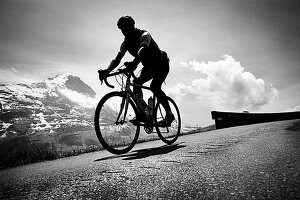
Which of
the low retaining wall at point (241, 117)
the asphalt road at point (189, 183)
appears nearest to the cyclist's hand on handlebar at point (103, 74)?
the asphalt road at point (189, 183)

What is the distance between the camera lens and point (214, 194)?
1.40 meters

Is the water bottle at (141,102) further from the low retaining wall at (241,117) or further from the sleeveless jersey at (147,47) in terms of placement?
the low retaining wall at (241,117)

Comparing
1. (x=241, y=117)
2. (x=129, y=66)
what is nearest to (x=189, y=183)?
(x=129, y=66)

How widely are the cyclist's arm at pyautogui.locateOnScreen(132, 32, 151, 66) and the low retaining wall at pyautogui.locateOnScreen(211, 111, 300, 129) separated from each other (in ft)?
34.4

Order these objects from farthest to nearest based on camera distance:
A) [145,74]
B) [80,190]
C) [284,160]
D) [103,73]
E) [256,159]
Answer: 1. [145,74]
2. [103,73]
3. [256,159]
4. [284,160]
5. [80,190]

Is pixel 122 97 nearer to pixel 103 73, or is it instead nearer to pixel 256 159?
pixel 103 73

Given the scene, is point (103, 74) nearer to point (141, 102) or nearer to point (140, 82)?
point (140, 82)

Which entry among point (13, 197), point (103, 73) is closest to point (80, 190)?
point (13, 197)

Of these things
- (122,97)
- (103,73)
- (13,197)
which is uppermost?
(103,73)

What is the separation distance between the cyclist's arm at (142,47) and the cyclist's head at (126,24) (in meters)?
0.36

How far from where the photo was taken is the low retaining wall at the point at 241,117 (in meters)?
13.7

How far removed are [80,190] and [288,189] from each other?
164cm

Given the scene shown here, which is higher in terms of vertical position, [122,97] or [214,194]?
[122,97]

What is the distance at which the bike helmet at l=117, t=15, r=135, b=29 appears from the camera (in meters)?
4.49
